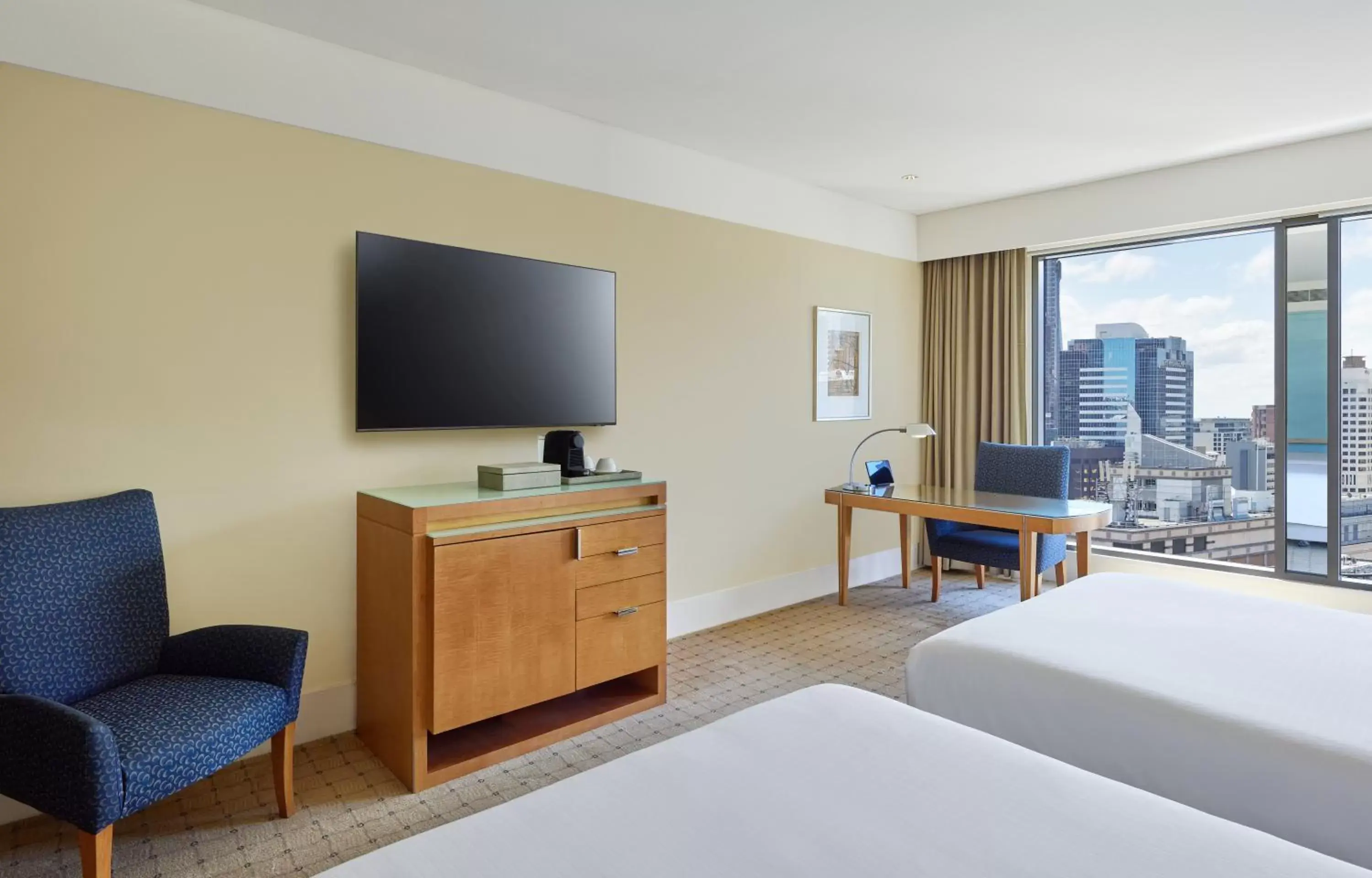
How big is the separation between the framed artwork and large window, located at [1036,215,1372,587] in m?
1.24

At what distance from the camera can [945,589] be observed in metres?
4.95

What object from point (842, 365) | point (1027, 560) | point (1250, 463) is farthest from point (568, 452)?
point (1250, 463)

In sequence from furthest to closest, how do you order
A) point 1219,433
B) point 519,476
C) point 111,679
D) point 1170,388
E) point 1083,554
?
point 1170,388, point 1219,433, point 1083,554, point 519,476, point 111,679

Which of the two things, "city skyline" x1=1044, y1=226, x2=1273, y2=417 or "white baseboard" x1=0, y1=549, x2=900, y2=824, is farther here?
"city skyline" x1=1044, y1=226, x2=1273, y2=417

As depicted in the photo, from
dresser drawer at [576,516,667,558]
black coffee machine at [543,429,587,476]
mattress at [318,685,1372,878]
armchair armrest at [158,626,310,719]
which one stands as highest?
black coffee machine at [543,429,587,476]

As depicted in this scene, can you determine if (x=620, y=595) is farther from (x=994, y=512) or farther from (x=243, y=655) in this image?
(x=994, y=512)

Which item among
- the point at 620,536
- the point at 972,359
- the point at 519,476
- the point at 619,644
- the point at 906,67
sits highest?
the point at 906,67

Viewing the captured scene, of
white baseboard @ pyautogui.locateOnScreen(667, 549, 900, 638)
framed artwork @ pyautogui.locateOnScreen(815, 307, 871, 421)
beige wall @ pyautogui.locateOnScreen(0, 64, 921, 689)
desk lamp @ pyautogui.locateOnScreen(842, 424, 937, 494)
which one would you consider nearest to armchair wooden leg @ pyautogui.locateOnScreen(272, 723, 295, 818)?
beige wall @ pyautogui.locateOnScreen(0, 64, 921, 689)

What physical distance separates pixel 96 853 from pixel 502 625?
1.18 m

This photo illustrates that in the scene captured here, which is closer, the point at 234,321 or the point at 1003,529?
the point at 234,321

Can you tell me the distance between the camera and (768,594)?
4449mm

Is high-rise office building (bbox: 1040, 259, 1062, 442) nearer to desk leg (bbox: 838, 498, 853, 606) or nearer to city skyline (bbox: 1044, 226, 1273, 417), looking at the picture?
city skyline (bbox: 1044, 226, 1273, 417)

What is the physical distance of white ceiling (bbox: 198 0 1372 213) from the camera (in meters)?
2.54

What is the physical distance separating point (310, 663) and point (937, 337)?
4484 millimetres
